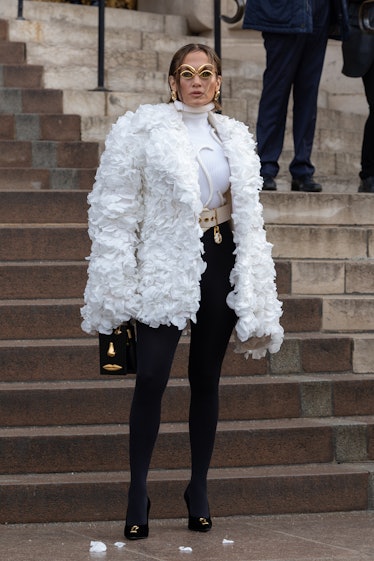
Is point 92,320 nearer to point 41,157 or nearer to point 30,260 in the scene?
point 30,260

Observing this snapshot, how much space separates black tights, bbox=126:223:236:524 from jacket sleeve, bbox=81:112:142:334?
146 mm

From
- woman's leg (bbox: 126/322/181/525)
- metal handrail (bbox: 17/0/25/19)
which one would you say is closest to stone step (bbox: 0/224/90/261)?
woman's leg (bbox: 126/322/181/525)

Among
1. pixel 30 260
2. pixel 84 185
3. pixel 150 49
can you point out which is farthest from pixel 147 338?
pixel 150 49

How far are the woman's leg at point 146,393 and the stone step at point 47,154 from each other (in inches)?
137

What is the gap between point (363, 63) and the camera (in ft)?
29.9

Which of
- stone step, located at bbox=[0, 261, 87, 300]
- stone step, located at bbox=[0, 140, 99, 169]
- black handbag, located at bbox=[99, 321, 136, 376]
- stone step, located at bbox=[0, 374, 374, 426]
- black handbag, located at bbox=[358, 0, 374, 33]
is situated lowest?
stone step, located at bbox=[0, 374, 374, 426]

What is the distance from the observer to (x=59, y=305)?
7.27m

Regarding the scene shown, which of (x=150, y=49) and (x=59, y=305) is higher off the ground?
(x=150, y=49)

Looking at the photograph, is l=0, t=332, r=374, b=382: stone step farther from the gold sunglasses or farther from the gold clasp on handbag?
the gold sunglasses

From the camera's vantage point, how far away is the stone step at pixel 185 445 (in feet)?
21.0

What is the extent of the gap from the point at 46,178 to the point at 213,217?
3.19 meters

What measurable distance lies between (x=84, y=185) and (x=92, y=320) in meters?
3.18

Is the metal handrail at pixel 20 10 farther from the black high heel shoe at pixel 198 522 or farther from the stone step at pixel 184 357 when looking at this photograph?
the black high heel shoe at pixel 198 522

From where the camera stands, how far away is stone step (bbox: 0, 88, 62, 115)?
30.7 ft
